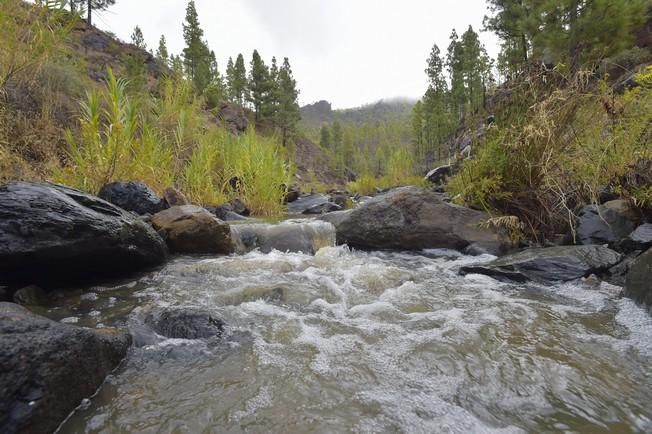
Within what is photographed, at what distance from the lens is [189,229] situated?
438cm

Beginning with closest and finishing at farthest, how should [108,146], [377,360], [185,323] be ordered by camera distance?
[377,360]
[185,323]
[108,146]

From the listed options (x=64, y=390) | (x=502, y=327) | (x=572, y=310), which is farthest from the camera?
(x=572, y=310)

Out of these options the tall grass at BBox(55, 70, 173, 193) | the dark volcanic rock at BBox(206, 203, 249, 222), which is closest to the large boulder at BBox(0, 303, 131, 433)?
the tall grass at BBox(55, 70, 173, 193)

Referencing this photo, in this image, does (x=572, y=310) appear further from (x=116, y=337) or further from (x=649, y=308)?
(x=116, y=337)

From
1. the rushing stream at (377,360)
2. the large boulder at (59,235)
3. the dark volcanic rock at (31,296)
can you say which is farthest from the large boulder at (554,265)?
the dark volcanic rock at (31,296)

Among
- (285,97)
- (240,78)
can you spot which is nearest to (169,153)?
(285,97)

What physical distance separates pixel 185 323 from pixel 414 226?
11.7ft

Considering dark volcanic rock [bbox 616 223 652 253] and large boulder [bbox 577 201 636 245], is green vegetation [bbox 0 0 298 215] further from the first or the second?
dark volcanic rock [bbox 616 223 652 253]

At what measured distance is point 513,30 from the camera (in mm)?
22594

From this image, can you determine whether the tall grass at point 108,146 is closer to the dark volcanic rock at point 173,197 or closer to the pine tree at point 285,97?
the dark volcanic rock at point 173,197

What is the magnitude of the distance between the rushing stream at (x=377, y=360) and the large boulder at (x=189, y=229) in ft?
3.87

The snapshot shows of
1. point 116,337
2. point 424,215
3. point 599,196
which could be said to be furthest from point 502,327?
point 599,196

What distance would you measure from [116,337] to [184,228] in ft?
8.59

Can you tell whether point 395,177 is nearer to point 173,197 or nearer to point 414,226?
point 414,226
